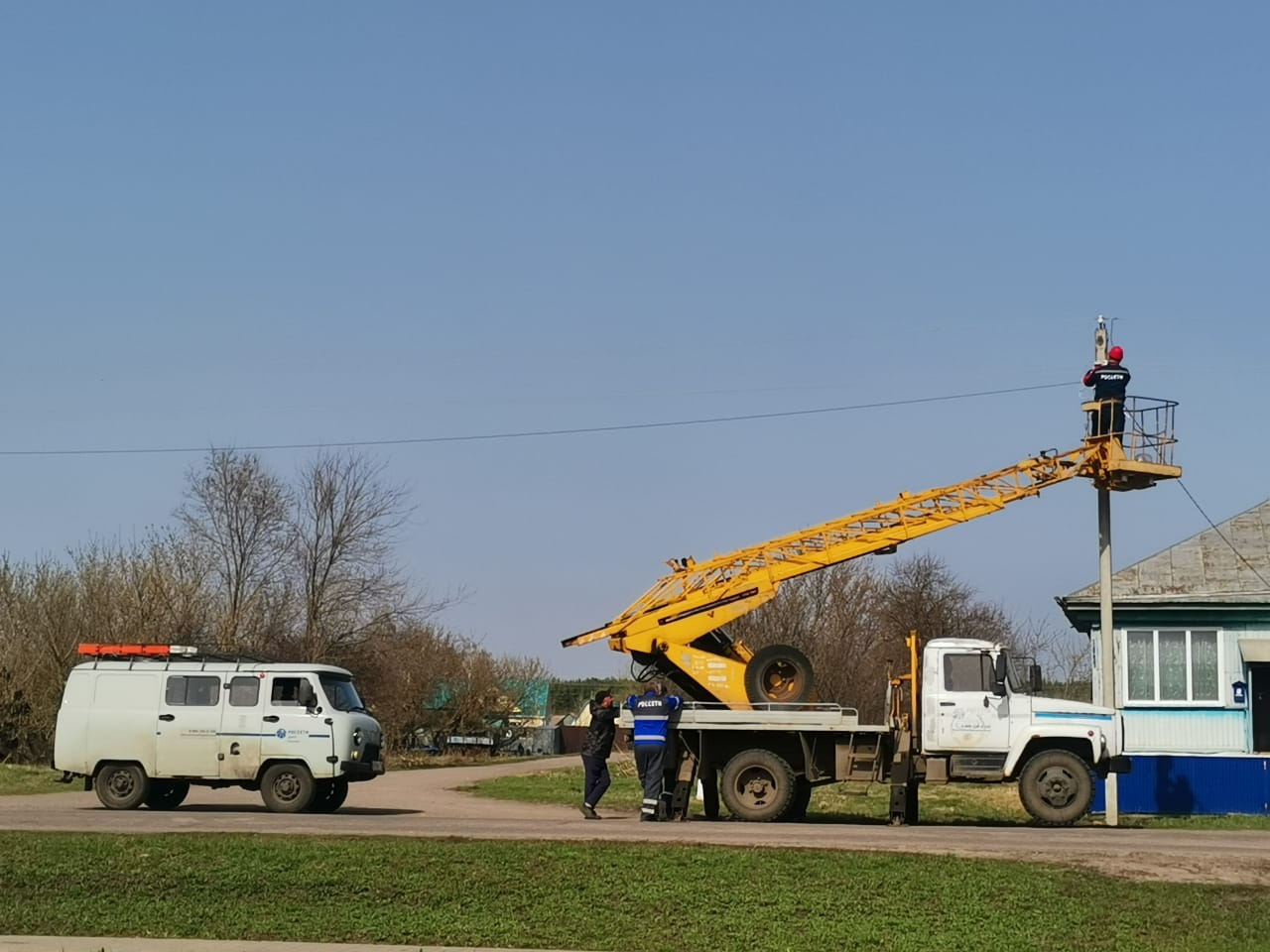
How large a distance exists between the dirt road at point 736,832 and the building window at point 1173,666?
30.7 ft

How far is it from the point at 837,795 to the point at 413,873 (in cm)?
1592

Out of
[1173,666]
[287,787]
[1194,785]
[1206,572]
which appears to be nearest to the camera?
[287,787]

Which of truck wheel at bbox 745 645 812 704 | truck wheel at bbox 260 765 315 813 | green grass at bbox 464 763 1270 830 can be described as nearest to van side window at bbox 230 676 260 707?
truck wheel at bbox 260 765 315 813

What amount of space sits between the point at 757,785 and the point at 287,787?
6806mm

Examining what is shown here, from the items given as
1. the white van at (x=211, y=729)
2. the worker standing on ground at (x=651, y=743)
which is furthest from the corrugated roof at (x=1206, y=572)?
the white van at (x=211, y=729)

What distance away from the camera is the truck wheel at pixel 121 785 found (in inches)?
896

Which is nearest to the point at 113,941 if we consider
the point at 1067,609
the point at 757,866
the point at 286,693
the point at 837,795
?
the point at 757,866

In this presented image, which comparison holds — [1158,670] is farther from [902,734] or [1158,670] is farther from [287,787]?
[287,787]

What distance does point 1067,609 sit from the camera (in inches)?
1239

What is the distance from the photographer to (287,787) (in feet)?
73.5

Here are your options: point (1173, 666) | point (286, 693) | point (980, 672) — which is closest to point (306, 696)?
point (286, 693)

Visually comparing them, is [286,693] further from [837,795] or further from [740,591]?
[837,795]

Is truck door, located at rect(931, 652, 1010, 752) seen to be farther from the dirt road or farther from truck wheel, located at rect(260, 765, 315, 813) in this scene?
truck wheel, located at rect(260, 765, 315, 813)

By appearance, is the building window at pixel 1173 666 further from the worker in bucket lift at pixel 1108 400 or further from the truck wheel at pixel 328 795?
the truck wheel at pixel 328 795
